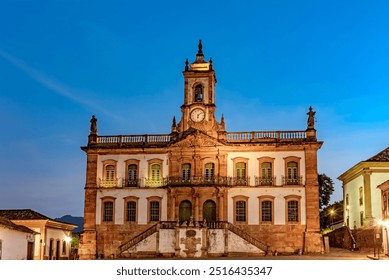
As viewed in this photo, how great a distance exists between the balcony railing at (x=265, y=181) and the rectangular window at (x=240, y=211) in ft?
4.08

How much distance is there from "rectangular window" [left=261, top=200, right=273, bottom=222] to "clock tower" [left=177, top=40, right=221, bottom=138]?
4.41 metres

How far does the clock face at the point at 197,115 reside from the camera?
1240 inches

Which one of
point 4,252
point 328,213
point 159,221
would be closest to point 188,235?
point 159,221

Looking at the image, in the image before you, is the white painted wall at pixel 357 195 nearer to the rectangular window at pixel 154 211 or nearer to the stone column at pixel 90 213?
the rectangular window at pixel 154 211

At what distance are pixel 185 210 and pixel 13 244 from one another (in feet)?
36.8

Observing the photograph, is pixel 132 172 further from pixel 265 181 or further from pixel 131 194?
pixel 265 181

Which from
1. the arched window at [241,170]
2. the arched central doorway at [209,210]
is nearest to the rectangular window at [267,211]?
the arched window at [241,170]

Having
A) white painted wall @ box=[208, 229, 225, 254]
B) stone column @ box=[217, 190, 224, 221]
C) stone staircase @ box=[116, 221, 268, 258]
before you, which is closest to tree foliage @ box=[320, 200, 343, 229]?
stone column @ box=[217, 190, 224, 221]

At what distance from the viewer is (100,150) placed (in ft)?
103

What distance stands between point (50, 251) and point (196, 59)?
12.7 m

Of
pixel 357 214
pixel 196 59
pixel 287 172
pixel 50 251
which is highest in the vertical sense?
pixel 196 59

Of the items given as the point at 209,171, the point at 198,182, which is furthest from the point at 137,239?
the point at 209,171

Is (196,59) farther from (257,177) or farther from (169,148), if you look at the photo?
(257,177)

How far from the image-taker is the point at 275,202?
29688mm
